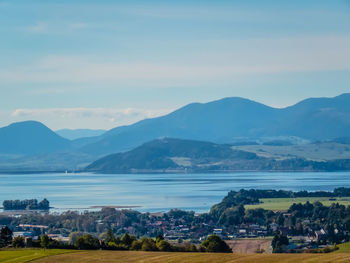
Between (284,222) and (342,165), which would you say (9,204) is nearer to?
(284,222)

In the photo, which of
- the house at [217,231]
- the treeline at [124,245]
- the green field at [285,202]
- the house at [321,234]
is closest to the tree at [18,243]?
the treeline at [124,245]

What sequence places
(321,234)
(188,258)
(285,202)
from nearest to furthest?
(188,258) < (321,234) < (285,202)

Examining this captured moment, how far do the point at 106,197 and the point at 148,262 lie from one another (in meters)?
71.5

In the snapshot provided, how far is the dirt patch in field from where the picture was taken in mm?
41947

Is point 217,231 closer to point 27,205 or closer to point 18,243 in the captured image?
point 18,243

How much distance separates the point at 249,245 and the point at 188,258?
1970cm

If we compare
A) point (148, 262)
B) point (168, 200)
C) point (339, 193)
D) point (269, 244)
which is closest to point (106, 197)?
point (168, 200)

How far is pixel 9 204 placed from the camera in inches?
3295

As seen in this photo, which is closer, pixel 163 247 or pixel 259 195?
pixel 163 247

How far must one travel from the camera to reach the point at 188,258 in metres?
26.0

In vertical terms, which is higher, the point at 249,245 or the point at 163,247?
the point at 163,247

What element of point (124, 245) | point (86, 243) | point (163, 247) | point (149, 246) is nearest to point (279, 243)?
point (124, 245)

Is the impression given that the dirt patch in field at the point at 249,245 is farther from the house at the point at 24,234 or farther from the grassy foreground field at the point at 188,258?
the house at the point at 24,234

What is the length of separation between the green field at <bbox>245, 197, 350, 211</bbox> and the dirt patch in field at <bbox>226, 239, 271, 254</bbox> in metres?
21.6
